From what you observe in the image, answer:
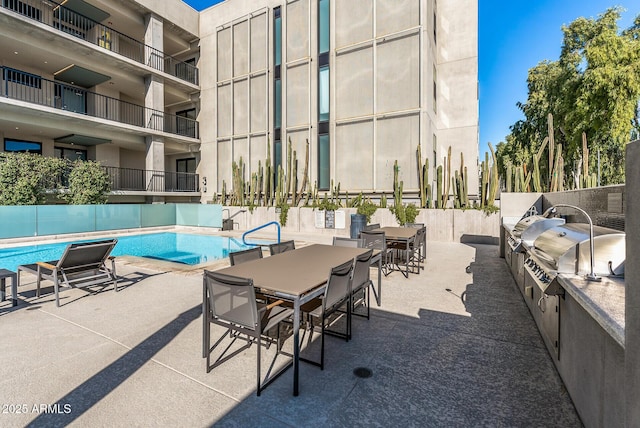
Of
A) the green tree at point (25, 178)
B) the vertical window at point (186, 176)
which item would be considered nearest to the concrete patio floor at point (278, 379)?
the green tree at point (25, 178)

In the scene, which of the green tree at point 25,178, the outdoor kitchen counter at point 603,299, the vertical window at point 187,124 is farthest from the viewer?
the vertical window at point 187,124

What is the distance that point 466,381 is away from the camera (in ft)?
9.40

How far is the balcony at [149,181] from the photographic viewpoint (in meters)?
18.7

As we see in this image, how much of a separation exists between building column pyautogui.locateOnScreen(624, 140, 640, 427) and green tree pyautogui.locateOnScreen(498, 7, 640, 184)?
40.1 ft

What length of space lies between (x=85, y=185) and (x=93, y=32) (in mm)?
10407

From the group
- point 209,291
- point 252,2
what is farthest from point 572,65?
point 209,291

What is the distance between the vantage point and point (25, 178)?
1291 cm

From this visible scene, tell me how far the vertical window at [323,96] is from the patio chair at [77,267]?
490 inches

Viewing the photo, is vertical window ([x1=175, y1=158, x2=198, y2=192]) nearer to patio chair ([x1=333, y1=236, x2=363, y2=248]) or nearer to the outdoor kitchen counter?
patio chair ([x1=333, y1=236, x2=363, y2=248])

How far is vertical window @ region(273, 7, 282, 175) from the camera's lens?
1859 cm

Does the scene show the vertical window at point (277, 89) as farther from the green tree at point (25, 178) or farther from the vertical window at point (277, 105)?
the green tree at point (25, 178)

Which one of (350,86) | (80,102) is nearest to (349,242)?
(350,86)

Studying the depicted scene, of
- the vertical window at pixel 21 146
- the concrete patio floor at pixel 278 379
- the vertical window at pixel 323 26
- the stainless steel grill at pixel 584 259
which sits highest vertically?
the vertical window at pixel 323 26

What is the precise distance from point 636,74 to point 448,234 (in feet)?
39.5
